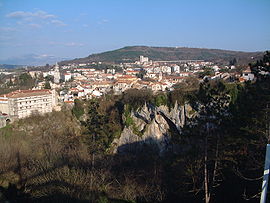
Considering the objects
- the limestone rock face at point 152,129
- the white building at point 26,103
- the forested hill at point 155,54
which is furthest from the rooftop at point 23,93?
the forested hill at point 155,54

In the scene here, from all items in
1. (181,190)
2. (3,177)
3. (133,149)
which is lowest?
(133,149)

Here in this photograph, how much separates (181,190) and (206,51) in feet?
354

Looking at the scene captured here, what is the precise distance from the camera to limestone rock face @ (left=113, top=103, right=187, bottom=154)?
18953 millimetres

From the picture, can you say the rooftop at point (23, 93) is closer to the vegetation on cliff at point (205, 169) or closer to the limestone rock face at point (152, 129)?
the limestone rock face at point (152, 129)

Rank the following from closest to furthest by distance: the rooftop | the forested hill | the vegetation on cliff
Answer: the vegetation on cliff, the rooftop, the forested hill

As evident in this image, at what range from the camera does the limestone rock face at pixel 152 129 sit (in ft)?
62.2

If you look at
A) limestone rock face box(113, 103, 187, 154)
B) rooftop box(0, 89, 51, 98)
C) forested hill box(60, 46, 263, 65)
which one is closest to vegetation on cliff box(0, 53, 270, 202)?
limestone rock face box(113, 103, 187, 154)

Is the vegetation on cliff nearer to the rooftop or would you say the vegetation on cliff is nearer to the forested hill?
the rooftop

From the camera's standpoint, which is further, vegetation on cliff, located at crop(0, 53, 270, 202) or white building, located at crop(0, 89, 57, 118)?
white building, located at crop(0, 89, 57, 118)

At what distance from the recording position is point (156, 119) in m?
19.4

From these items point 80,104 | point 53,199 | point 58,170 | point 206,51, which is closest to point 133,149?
point 80,104

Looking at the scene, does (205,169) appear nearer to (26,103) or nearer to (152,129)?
(152,129)

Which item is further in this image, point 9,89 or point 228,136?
point 9,89

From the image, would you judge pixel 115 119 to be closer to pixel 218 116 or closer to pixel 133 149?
pixel 133 149
